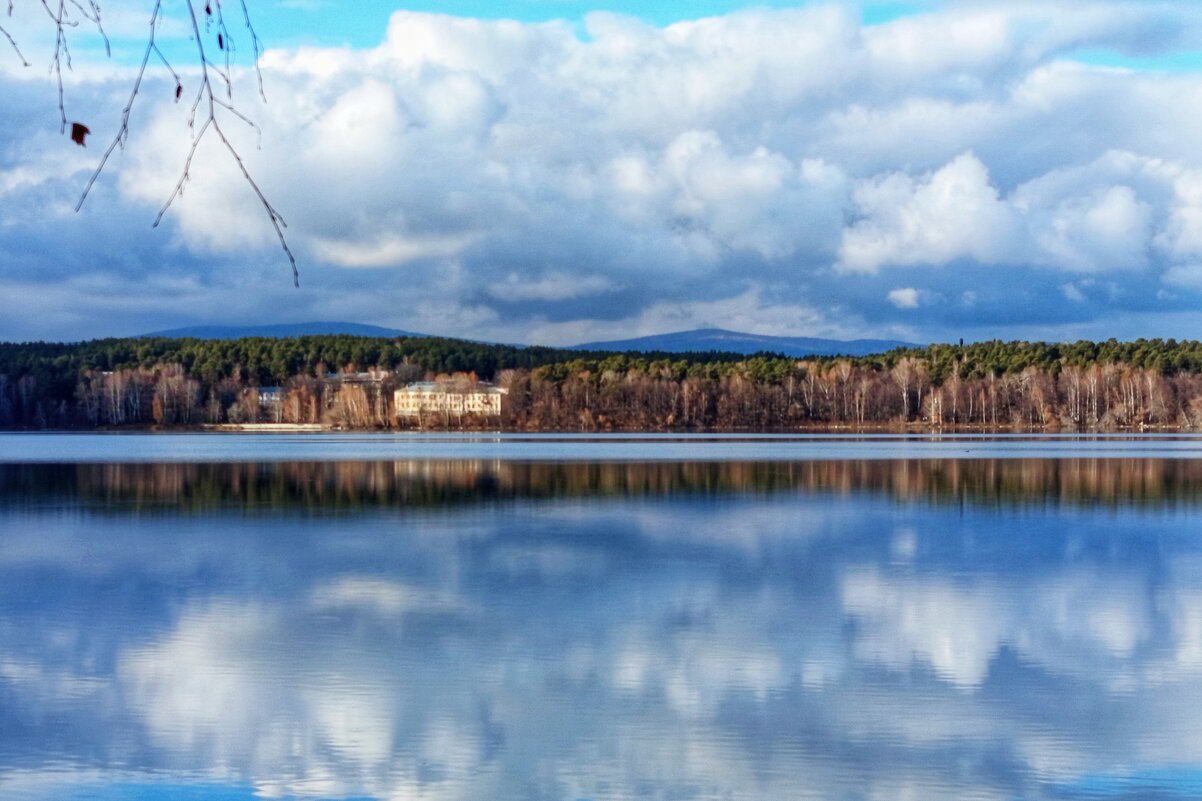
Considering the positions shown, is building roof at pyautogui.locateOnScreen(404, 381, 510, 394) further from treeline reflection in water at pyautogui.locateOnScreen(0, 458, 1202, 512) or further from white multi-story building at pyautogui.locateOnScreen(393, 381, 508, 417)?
treeline reflection in water at pyautogui.locateOnScreen(0, 458, 1202, 512)

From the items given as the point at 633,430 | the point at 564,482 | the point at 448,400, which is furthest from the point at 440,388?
the point at 564,482

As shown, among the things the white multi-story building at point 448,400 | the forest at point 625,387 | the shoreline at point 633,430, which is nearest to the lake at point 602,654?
the shoreline at point 633,430

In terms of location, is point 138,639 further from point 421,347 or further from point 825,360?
point 421,347

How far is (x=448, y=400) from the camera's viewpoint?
438 ft

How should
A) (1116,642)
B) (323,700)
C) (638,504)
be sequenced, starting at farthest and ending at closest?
1. (638,504)
2. (1116,642)
3. (323,700)

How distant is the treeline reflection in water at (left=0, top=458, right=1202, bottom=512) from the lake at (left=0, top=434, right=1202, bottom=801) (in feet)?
12.7

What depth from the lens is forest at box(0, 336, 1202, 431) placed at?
365 ft

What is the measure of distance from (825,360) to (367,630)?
123 metres

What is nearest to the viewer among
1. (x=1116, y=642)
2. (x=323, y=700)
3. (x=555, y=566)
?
(x=323, y=700)

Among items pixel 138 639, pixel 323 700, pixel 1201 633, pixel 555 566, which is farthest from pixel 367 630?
pixel 1201 633

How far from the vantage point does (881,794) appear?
344 inches

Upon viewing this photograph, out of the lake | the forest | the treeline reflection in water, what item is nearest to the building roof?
the forest

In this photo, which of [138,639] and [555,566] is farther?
[555,566]

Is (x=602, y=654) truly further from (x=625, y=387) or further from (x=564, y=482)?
(x=625, y=387)
